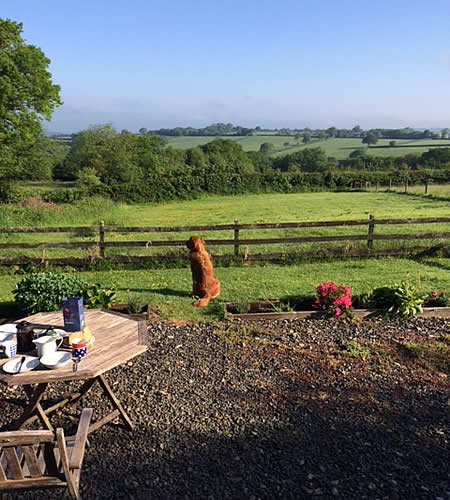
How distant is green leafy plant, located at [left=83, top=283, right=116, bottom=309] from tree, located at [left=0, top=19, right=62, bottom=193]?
23.8 m

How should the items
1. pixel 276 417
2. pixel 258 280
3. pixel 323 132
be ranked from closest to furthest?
1. pixel 276 417
2. pixel 258 280
3. pixel 323 132

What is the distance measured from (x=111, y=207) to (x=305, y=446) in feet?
85.3

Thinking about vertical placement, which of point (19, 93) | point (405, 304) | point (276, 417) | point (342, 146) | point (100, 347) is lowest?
point (276, 417)

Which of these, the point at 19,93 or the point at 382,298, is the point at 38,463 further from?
the point at 19,93

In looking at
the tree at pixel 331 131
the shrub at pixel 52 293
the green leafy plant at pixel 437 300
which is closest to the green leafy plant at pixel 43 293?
the shrub at pixel 52 293

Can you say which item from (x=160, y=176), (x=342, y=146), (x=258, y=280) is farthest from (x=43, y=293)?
(x=342, y=146)

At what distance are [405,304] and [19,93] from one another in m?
27.0

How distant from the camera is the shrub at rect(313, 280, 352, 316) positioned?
22.7ft

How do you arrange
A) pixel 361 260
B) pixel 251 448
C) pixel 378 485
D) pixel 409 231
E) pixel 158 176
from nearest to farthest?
pixel 378 485 → pixel 251 448 → pixel 361 260 → pixel 409 231 → pixel 158 176

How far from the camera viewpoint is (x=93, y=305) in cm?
680

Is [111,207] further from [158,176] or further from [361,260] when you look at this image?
[361,260]

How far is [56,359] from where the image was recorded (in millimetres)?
3598

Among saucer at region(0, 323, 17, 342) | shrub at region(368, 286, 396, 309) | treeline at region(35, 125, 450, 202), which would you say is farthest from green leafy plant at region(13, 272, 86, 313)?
treeline at region(35, 125, 450, 202)

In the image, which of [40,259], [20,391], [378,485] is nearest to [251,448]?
[378,485]
